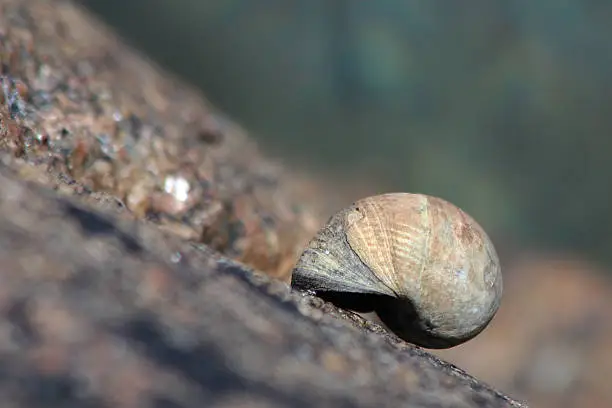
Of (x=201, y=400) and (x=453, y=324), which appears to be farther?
(x=453, y=324)

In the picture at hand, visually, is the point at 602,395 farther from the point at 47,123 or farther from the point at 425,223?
the point at 47,123

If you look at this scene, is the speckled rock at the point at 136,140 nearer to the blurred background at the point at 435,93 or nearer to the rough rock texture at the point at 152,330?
the rough rock texture at the point at 152,330

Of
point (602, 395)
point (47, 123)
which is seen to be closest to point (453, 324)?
point (47, 123)

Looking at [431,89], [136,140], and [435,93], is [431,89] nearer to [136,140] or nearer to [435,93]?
[435,93]

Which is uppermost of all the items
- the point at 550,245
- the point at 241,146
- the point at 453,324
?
the point at 550,245

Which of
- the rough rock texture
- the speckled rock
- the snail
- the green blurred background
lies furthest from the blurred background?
the rough rock texture

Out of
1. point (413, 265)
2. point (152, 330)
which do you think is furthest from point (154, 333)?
point (413, 265)
